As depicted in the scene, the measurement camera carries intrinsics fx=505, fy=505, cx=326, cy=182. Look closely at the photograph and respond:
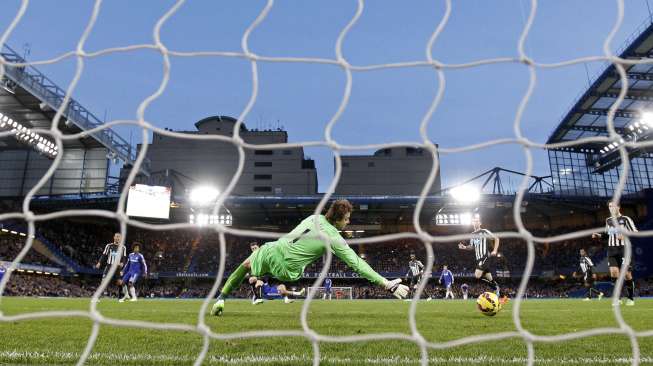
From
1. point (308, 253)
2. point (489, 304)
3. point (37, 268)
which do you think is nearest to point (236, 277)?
point (308, 253)

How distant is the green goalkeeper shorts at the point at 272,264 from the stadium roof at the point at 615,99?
25752mm

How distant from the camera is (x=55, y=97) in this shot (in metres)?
26.7

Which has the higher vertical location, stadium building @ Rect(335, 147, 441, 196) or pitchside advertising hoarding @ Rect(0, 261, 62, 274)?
stadium building @ Rect(335, 147, 441, 196)

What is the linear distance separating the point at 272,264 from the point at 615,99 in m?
32.3

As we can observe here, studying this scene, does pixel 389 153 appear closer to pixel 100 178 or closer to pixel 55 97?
pixel 100 178

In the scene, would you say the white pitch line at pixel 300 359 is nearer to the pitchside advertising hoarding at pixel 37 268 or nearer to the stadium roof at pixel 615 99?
the stadium roof at pixel 615 99

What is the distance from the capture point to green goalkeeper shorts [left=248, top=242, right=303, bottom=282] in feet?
19.2

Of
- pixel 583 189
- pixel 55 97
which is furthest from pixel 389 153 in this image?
pixel 55 97

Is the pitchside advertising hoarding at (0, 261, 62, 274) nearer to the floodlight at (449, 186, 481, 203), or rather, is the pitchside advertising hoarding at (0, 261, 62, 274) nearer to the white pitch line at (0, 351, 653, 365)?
the floodlight at (449, 186, 481, 203)

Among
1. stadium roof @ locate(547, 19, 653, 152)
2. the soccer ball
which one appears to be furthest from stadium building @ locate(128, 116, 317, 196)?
the soccer ball

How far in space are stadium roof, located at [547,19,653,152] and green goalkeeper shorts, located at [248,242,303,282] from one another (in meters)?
25.8

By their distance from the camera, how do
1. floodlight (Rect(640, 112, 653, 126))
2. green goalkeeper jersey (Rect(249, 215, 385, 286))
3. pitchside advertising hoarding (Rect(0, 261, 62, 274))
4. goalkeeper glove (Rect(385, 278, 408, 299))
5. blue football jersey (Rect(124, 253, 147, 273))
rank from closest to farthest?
1. goalkeeper glove (Rect(385, 278, 408, 299))
2. green goalkeeper jersey (Rect(249, 215, 385, 286))
3. blue football jersey (Rect(124, 253, 147, 273))
4. pitchside advertising hoarding (Rect(0, 261, 62, 274))
5. floodlight (Rect(640, 112, 653, 126))

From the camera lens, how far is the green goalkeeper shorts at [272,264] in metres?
5.87

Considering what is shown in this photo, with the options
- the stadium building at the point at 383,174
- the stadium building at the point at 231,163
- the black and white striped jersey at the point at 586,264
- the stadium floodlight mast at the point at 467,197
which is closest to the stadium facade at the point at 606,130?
the stadium floodlight mast at the point at 467,197
